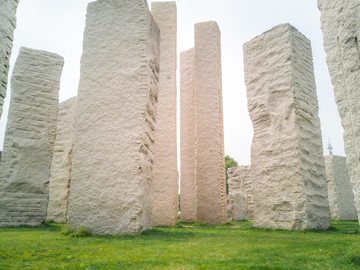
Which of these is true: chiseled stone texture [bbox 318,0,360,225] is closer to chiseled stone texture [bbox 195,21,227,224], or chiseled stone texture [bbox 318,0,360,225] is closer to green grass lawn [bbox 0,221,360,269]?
green grass lawn [bbox 0,221,360,269]

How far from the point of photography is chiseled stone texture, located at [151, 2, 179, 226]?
22.7ft

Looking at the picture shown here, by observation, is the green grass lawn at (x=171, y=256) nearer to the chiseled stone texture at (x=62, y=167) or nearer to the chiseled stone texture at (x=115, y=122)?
the chiseled stone texture at (x=115, y=122)

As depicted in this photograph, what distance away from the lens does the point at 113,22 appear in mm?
5031

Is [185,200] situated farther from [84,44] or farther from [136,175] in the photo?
[84,44]

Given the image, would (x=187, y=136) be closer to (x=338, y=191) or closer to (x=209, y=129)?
(x=209, y=129)

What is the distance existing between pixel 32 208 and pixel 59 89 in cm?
288

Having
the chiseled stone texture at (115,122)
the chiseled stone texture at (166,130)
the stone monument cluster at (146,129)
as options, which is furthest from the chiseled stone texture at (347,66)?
the chiseled stone texture at (166,130)

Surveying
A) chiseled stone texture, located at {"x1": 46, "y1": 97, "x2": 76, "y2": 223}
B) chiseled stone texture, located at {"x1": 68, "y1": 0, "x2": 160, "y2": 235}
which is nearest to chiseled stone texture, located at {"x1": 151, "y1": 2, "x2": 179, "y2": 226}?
chiseled stone texture, located at {"x1": 68, "y1": 0, "x2": 160, "y2": 235}

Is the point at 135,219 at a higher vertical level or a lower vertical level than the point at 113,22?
lower

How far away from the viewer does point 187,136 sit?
353 inches

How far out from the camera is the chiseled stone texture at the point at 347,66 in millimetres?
2387

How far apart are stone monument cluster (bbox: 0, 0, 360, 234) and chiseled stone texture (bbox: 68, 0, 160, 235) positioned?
18 mm

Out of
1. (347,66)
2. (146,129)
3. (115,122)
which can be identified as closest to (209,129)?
(146,129)

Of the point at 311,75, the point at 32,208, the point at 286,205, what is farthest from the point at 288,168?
the point at 32,208
